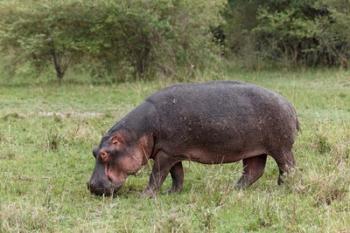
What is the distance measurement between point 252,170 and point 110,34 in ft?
41.5

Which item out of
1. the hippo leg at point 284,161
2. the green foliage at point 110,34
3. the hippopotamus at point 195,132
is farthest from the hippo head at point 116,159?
the green foliage at point 110,34

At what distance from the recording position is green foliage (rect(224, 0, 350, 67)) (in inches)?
898

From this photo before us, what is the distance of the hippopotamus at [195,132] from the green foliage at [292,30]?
1562cm

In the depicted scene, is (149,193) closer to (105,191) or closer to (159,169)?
(159,169)

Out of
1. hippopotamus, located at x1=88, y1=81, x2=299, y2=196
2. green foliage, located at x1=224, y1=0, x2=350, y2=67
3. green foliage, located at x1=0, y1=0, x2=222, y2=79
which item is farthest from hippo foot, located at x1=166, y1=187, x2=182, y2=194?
green foliage, located at x1=224, y1=0, x2=350, y2=67

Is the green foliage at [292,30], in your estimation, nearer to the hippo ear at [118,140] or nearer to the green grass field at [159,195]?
the green grass field at [159,195]

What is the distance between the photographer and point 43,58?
19.0m

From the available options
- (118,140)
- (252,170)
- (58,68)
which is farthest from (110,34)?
(118,140)

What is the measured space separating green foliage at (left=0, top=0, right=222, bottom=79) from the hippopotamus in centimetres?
1130

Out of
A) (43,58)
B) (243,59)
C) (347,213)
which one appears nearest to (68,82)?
(43,58)

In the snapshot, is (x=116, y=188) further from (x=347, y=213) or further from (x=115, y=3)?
(x=115, y=3)

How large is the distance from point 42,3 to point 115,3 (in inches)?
76.3

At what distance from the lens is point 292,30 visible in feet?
77.9

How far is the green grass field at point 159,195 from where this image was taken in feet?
18.0
